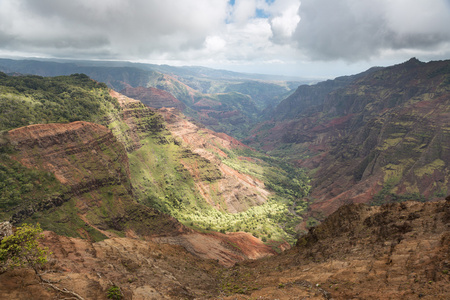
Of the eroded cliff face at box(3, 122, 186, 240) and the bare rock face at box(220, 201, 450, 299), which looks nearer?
the bare rock face at box(220, 201, 450, 299)

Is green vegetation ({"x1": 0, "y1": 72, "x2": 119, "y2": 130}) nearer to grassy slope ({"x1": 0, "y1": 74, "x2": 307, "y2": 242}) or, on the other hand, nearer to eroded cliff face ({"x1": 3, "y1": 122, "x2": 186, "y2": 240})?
grassy slope ({"x1": 0, "y1": 74, "x2": 307, "y2": 242})

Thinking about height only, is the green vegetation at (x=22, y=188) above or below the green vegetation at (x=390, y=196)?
above

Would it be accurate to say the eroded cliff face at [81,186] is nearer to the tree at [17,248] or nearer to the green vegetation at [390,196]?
the tree at [17,248]

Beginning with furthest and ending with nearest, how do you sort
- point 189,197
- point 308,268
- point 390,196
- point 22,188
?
point 390,196, point 189,197, point 22,188, point 308,268

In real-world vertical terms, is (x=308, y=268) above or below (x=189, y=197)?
above

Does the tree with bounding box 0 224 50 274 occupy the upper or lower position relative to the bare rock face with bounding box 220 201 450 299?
upper

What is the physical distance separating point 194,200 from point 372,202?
278ft

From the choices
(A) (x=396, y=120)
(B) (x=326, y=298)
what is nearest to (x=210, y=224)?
(B) (x=326, y=298)

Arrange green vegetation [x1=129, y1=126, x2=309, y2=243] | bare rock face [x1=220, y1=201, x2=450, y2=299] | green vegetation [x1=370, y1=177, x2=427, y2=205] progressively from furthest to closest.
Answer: green vegetation [x1=370, y1=177, x2=427, y2=205], green vegetation [x1=129, y1=126, x2=309, y2=243], bare rock face [x1=220, y1=201, x2=450, y2=299]

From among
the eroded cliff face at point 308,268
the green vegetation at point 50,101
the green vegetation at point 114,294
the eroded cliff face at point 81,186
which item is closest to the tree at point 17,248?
the eroded cliff face at point 308,268

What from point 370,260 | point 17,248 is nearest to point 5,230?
point 17,248

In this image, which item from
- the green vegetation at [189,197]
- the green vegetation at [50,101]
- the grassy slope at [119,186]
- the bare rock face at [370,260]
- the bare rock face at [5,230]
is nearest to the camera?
the bare rock face at [5,230]

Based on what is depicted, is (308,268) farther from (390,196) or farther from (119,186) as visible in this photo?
(390,196)

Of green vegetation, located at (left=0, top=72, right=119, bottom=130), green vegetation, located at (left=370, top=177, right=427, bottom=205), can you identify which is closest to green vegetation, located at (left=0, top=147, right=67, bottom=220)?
green vegetation, located at (left=0, top=72, right=119, bottom=130)
